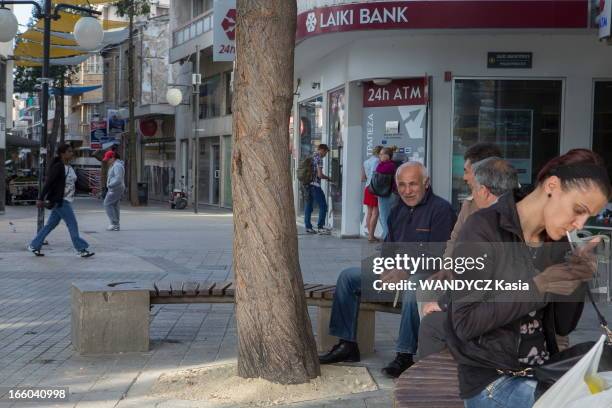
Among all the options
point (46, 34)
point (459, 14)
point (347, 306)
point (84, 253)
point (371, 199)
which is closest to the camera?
point (347, 306)

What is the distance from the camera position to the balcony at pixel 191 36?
31.5m

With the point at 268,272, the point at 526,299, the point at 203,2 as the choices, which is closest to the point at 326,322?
the point at 268,272

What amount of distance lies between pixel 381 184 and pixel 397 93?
2298 millimetres

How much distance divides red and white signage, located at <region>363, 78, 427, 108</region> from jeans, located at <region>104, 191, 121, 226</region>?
19.3 ft

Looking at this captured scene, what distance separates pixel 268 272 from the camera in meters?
5.68

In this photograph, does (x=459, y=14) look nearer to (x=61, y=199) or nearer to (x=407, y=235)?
(x=61, y=199)

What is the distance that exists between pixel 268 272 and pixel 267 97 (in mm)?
1076

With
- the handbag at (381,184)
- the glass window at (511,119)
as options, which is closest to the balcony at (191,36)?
the glass window at (511,119)

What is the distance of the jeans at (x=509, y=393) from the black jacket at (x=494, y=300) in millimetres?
29

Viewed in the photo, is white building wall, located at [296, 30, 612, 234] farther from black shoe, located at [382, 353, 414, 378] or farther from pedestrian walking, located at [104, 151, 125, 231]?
black shoe, located at [382, 353, 414, 378]

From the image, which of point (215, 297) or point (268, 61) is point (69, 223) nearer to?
point (215, 297)

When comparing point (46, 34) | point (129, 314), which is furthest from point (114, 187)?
point (129, 314)

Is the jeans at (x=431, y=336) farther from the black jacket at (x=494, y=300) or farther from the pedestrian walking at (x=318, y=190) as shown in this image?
the pedestrian walking at (x=318, y=190)

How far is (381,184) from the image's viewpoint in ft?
50.0
